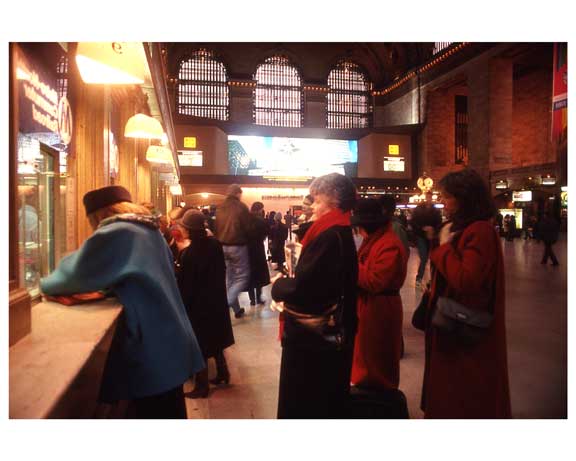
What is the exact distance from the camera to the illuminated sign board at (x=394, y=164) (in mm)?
28031

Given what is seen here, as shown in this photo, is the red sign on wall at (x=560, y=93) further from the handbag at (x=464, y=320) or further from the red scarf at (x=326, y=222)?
the red scarf at (x=326, y=222)

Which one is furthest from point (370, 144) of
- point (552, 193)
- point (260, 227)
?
point (260, 227)

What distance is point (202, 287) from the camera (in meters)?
3.78

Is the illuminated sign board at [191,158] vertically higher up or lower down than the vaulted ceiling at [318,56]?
lower down

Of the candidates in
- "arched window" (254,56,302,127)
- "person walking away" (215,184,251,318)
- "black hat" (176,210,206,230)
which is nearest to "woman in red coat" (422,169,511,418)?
"black hat" (176,210,206,230)

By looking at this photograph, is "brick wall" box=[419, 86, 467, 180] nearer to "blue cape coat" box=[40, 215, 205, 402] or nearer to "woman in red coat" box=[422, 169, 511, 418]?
"woman in red coat" box=[422, 169, 511, 418]

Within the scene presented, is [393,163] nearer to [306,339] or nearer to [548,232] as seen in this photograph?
[548,232]

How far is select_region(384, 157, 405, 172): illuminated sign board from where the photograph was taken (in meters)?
28.0

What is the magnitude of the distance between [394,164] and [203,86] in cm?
1549

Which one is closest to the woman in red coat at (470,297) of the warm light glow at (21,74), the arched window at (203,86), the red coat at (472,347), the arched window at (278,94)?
the red coat at (472,347)

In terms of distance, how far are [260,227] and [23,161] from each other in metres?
4.15

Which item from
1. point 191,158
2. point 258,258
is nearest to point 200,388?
point 258,258

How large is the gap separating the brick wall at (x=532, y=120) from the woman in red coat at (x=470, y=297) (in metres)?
28.1

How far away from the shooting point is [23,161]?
2477mm
